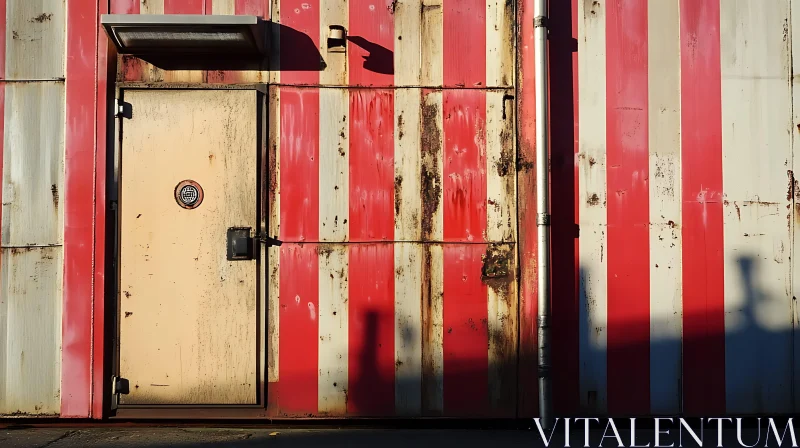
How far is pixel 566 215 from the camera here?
183 inches

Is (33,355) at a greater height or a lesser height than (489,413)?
greater

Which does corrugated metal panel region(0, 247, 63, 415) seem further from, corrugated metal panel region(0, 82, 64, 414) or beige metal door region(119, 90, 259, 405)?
beige metal door region(119, 90, 259, 405)

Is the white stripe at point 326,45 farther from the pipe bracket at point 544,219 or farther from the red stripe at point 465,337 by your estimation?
the pipe bracket at point 544,219

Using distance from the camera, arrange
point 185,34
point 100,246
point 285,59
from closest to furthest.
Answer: point 185,34 → point 100,246 → point 285,59

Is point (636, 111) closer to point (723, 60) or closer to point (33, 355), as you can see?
point (723, 60)

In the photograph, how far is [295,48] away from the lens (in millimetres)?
4613

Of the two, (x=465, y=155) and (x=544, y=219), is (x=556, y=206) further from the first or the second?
(x=465, y=155)

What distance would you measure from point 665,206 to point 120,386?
3.75 metres

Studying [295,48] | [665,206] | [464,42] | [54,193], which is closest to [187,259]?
[54,193]

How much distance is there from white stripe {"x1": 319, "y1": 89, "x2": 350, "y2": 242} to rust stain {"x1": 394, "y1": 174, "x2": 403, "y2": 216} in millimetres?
313

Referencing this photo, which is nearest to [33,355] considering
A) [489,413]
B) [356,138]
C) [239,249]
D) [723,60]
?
[239,249]

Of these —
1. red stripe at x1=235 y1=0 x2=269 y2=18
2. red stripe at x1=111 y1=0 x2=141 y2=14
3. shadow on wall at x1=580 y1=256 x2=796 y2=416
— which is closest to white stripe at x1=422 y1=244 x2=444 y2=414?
shadow on wall at x1=580 y1=256 x2=796 y2=416

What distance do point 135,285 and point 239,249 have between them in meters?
0.73

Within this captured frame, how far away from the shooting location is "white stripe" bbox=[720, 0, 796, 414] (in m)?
4.65
